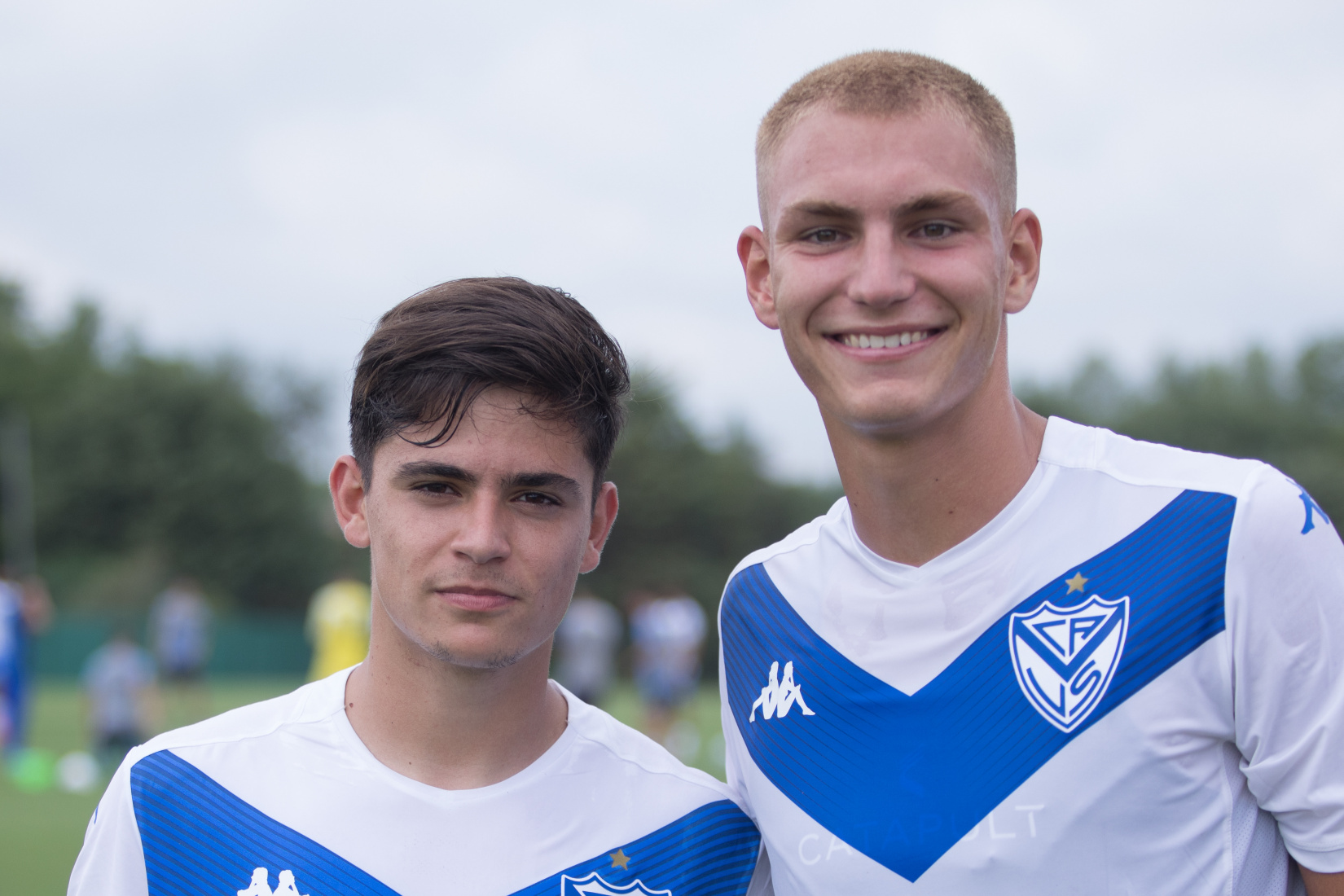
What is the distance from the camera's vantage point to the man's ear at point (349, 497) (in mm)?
2873

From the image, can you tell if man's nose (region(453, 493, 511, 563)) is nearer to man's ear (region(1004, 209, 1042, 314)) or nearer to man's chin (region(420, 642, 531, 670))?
man's chin (region(420, 642, 531, 670))

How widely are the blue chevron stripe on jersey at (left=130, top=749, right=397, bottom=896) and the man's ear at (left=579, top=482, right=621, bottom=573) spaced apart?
2.74 feet

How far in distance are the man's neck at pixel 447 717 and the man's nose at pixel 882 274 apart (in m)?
1.06

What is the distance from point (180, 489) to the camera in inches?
2015

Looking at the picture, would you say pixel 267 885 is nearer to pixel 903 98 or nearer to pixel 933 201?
pixel 933 201

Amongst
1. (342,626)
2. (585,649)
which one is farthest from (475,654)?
(585,649)

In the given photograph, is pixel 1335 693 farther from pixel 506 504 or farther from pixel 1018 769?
pixel 506 504

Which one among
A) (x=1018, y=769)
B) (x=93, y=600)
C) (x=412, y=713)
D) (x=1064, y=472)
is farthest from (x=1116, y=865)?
(x=93, y=600)

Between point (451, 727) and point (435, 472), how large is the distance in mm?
576

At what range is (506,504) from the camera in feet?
8.75

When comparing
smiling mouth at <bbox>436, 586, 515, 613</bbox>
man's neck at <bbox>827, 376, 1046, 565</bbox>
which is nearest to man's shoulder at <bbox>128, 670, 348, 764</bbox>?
smiling mouth at <bbox>436, 586, 515, 613</bbox>

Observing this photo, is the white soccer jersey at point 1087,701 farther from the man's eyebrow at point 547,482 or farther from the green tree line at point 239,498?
the green tree line at point 239,498

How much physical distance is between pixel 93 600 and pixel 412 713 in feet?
144

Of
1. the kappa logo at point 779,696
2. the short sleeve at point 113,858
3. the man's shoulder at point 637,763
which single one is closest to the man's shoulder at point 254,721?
the short sleeve at point 113,858
